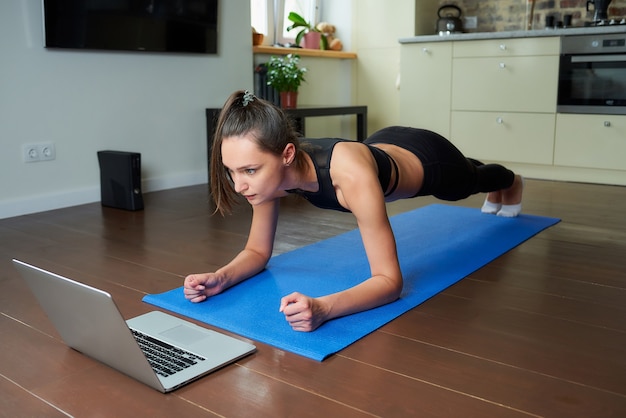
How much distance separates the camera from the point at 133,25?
142 inches

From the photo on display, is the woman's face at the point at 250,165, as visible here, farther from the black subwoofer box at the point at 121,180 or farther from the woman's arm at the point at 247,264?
the black subwoofer box at the point at 121,180

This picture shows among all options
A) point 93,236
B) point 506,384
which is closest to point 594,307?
point 506,384

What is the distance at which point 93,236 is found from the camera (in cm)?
274

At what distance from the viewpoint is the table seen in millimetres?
4051

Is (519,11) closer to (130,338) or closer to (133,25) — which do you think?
(133,25)

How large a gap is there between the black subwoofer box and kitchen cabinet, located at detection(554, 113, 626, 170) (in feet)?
8.77

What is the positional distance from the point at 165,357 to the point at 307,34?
4209 millimetres

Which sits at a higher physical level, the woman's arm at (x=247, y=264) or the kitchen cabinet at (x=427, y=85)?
the kitchen cabinet at (x=427, y=85)

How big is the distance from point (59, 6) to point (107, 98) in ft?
1.85

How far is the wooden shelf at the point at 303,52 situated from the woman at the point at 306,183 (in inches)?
108

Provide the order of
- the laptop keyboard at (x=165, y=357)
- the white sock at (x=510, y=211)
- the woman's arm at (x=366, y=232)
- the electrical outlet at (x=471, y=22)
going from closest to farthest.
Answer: the laptop keyboard at (x=165, y=357)
the woman's arm at (x=366, y=232)
the white sock at (x=510, y=211)
the electrical outlet at (x=471, y=22)

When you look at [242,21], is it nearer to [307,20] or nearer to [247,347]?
[307,20]

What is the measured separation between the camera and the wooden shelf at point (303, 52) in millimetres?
4644

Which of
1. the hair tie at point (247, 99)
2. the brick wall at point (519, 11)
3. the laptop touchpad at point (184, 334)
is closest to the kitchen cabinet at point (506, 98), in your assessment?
the brick wall at point (519, 11)
